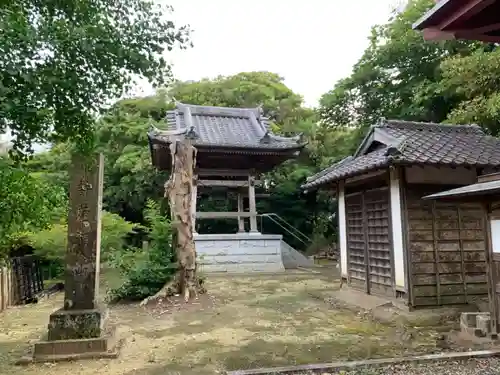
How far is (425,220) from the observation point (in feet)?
25.6

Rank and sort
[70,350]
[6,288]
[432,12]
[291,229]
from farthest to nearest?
[291,229] < [6,288] < [70,350] < [432,12]

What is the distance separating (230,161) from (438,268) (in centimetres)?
1050

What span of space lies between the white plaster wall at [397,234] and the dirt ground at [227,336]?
36.0 inches

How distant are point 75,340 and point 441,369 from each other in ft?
14.3

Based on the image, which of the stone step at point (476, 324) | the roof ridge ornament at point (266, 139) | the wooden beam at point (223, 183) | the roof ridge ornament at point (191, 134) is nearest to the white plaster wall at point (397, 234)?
the stone step at point (476, 324)

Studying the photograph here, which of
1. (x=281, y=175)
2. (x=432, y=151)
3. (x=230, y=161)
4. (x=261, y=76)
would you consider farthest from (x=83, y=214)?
(x=261, y=76)

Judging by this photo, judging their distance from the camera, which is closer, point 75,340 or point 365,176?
point 75,340

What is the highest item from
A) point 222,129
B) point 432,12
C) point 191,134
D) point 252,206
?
point 222,129

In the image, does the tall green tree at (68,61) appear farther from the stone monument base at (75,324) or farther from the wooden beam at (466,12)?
the stone monument base at (75,324)

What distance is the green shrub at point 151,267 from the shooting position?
988 cm

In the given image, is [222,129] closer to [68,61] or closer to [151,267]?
[151,267]

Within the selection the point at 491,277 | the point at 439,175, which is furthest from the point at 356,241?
the point at 491,277

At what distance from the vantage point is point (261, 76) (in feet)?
85.6

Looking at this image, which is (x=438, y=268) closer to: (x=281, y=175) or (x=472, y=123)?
(x=472, y=123)
